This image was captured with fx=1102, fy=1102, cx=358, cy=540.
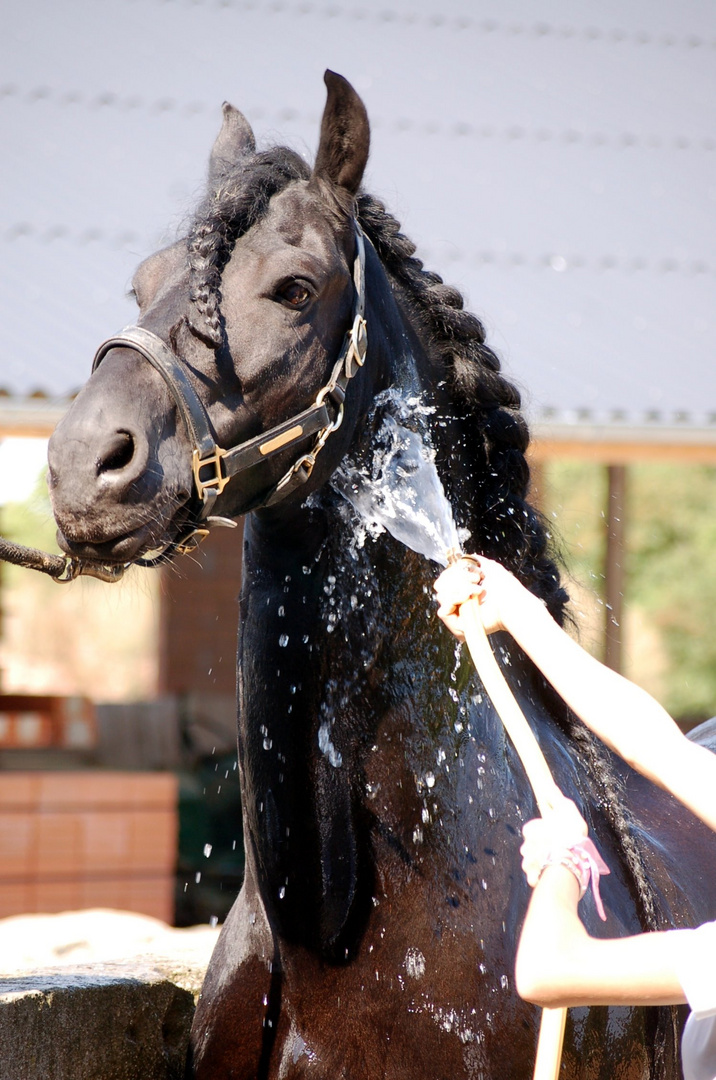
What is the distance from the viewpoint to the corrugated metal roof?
5293 mm

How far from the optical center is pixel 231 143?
7.25 ft

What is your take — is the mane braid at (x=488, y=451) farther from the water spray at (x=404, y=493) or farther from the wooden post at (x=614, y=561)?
the wooden post at (x=614, y=561)

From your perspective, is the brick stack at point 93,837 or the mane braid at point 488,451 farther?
the brick stack at point 93,837

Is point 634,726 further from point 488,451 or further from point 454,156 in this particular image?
point 454,156

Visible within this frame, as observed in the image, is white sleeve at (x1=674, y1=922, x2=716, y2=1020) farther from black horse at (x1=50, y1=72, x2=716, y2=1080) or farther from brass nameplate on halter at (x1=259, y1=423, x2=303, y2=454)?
brass nameplate on halter at (x1=259, y1=423, x2=303, y2=454)

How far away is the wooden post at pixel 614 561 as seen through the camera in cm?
433

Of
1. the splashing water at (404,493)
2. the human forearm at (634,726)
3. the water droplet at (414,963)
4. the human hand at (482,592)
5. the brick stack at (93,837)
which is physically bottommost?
the brick stack at (93,837)

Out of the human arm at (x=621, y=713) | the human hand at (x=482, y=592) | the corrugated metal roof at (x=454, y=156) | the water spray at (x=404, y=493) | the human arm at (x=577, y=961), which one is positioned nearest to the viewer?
the human arm at (x=577, y=961)

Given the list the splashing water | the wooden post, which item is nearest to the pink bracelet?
the splashing water

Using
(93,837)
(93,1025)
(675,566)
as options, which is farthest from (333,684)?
(675,566)

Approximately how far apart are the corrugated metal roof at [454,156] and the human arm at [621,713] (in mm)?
3430

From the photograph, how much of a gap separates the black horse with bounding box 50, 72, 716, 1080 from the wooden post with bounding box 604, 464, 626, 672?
1.91 meters

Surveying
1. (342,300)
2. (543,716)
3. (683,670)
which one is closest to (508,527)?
(543,716)

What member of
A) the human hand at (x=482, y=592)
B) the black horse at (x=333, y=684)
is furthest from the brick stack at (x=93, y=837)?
the human hand at (x=482, y=592)
